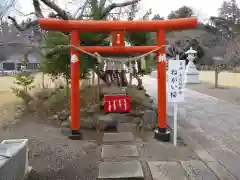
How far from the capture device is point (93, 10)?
28.5 ft

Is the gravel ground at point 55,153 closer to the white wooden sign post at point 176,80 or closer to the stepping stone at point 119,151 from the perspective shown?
the stepping stone at point 119,151

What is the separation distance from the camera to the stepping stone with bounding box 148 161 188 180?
4062 millimetres

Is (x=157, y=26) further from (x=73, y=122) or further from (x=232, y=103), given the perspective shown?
(x=232, y=103)

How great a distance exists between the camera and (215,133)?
21.8 feet

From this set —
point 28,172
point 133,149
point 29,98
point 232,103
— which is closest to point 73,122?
point 133,149

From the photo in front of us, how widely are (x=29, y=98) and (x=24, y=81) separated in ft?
1.97

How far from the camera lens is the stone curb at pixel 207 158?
161 inches

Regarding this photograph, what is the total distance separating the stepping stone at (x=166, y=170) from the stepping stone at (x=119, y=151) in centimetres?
55

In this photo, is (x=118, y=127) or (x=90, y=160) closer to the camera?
(x=90, y=160)

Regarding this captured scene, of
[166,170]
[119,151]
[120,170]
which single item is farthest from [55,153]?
[166,170]

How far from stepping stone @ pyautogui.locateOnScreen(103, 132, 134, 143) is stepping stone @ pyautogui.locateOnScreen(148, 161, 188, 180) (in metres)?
1.45

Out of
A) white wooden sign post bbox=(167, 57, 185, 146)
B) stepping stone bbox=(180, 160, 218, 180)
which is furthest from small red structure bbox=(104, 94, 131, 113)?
stepping stone bbox=(180, 160, 218, 180)

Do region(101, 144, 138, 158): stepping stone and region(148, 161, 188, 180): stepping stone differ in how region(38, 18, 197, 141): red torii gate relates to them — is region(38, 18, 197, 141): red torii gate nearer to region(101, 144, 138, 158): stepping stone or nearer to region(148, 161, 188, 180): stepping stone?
region(101, 144, 138, 158): stepping stone

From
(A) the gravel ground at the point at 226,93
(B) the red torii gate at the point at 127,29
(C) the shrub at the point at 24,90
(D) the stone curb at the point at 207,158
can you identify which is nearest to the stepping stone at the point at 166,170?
(D) the stone curb at the point at 207,158
